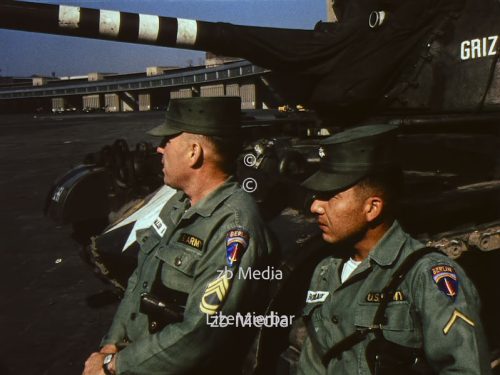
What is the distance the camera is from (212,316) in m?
2.35

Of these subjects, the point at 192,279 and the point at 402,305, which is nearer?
the point at 402,305

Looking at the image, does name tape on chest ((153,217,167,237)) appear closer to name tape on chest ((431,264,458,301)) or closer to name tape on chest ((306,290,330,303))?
→ name tape on chest ((306,290,330,303))

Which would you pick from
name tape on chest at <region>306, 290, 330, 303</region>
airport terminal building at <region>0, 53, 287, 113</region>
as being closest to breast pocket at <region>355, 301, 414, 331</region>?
name tape on chest at <region>306, 290, 330, 303</region>

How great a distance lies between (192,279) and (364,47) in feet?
10.5

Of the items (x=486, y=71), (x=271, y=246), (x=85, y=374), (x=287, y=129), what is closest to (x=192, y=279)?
(x=271, y=246)

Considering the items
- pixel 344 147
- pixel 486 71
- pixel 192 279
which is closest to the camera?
pixel 344 147

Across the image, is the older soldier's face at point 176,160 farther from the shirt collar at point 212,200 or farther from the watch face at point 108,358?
the watch face at point 108,358

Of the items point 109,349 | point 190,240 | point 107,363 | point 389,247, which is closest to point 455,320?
point 389,247

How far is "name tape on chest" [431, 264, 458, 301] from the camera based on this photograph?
6.14 ft

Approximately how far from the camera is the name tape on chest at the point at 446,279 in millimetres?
1871

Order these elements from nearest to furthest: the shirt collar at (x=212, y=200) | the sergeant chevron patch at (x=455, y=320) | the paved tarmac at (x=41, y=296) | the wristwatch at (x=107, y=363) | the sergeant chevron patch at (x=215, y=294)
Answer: the sergeant chevron patch at (x=455, y=320) → the sergeant chevron patch at (x=215, y=294) → the wristwatch at (x=107, y=363) → the shirt collar at (x=212, y=200) → the paved tarmac at (x=41, y=296)

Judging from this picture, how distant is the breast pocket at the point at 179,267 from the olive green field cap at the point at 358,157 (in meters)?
0.66

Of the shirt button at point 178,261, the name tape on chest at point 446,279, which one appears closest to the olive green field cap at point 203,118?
the shirt button at point 178,261

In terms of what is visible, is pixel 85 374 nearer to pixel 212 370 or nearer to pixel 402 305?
pixel 212 370
